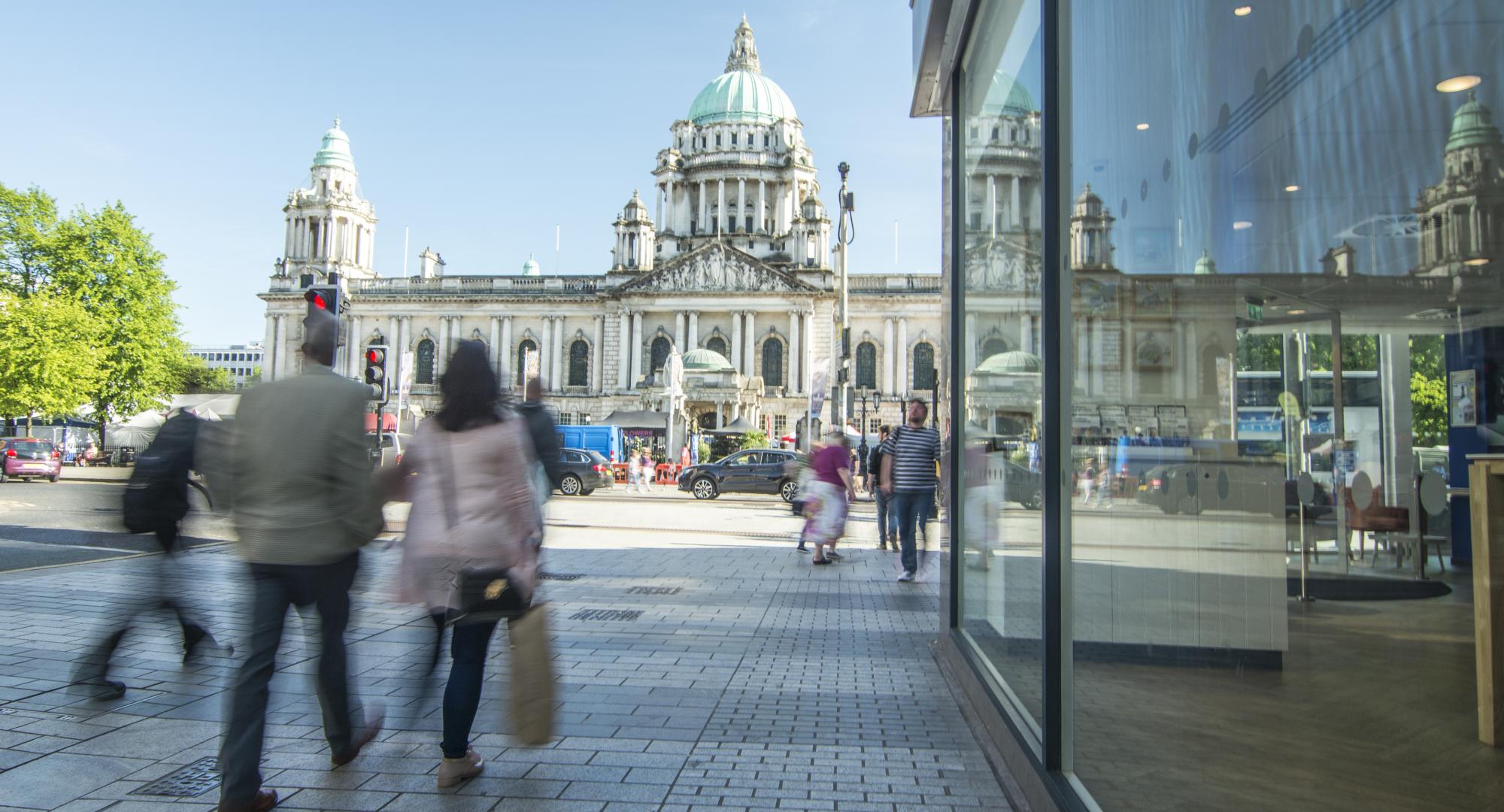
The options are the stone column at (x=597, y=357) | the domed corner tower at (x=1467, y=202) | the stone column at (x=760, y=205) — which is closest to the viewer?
the domed corner tower at (x=1467, y=202)

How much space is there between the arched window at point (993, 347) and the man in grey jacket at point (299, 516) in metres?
2.93

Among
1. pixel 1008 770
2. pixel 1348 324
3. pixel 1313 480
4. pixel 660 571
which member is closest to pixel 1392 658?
pixel 1313 480

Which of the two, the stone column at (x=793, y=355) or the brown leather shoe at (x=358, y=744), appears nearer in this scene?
the brown leather shoe at (x=358, y=744)

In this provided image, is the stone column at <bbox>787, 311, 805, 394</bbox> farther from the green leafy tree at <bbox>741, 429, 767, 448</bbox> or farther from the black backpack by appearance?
the black backpack

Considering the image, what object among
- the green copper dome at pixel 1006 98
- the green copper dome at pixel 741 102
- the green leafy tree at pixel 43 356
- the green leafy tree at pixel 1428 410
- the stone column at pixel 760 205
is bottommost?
the green leafy tree at pixel 1428 410

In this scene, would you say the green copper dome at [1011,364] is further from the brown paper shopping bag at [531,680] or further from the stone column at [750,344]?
the stone column at [750,344]

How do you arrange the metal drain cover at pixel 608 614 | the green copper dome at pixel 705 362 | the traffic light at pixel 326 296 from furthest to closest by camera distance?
the green copper dome at pixel 705 362 → the traffic light at pixel 326 296 → the metal drain cover at pixel 608 614

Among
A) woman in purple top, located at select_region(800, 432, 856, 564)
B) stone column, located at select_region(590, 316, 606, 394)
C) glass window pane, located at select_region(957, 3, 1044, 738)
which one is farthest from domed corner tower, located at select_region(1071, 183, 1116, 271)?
stone column, located at select_region(590, 316, 606, 394)

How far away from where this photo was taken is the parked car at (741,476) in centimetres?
3069

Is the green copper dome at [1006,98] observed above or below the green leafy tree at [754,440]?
above

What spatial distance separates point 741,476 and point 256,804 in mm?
27446

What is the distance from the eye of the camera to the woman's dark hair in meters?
3.98

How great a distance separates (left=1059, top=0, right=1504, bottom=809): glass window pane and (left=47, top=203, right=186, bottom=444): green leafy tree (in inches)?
1908

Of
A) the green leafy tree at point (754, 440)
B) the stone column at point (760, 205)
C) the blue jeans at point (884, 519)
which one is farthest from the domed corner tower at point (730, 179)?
the blue jeans at point (884, 519)
